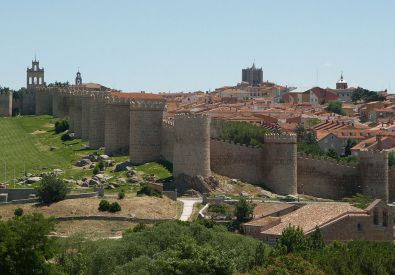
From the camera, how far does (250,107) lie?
104688 mm

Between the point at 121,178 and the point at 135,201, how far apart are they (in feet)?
22.3

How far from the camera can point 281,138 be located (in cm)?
6006

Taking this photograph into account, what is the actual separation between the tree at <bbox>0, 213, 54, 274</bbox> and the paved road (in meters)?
12.5

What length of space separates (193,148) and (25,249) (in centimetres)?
2077

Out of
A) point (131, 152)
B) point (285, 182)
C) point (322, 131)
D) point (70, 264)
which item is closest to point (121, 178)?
point (131, 152)

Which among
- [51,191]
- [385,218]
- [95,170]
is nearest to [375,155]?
[385,218]

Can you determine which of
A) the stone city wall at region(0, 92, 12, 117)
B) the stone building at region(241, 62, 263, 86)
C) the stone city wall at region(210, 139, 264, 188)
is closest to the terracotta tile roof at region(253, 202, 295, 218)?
the stone city wall at region(210, 139, 264, 188)

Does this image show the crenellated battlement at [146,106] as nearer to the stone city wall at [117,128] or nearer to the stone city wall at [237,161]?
the stone city wall at [117,128]

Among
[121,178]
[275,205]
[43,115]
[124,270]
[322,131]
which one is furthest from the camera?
[43,115]

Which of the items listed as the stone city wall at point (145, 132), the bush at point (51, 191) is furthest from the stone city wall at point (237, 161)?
the bush at point (51, 191)

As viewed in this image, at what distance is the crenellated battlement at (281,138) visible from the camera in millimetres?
59969

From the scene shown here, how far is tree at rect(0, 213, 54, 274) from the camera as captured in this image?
37.0 metres

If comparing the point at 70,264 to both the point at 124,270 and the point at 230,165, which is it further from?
the point at 230,165

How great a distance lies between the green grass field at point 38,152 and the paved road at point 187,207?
3247mm
